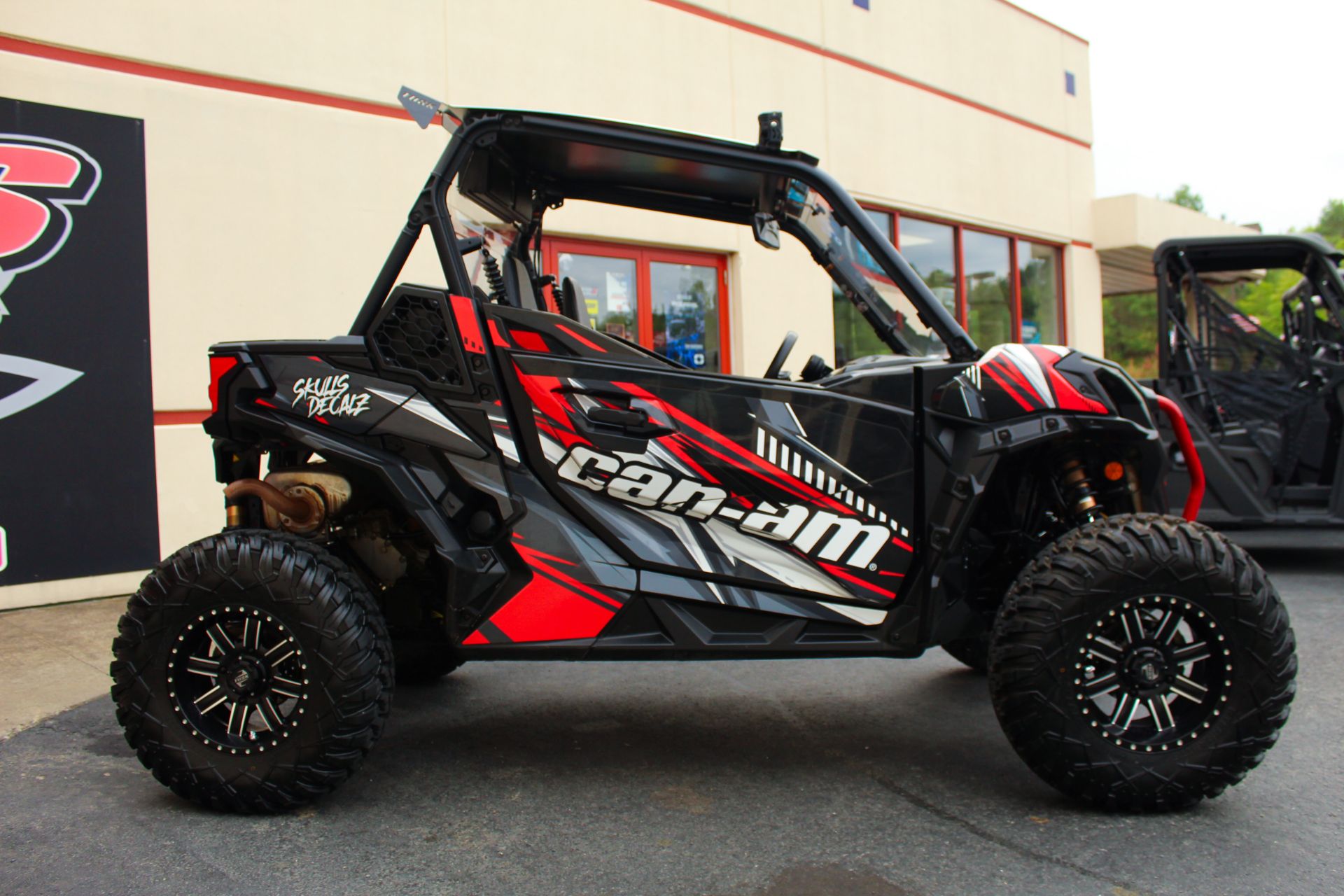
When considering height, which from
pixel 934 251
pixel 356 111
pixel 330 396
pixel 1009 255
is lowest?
pixel 330 396

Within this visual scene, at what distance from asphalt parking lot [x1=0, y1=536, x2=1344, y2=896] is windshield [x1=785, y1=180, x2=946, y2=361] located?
1.50 m

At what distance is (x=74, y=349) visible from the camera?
623 cm

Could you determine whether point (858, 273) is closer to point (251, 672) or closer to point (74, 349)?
point (251, 672)

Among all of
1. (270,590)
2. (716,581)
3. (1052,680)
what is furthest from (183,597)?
(1052,680)

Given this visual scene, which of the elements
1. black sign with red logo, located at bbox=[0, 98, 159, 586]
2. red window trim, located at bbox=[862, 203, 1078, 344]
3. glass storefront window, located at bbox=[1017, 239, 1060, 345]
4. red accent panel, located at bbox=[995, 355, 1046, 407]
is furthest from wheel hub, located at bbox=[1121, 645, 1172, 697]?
glass storefront window, located at bbox=[1017, 239, 1060, 345]

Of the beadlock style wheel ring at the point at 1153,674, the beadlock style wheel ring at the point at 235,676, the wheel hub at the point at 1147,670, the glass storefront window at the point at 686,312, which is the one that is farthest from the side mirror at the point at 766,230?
the glass storefront window at the point at 686,312

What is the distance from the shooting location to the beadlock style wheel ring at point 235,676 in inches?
121

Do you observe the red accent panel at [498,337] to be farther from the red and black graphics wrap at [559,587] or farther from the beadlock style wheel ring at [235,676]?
the beadlock style wheel ring at [235,676]

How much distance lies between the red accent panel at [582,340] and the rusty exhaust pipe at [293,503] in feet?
3.30

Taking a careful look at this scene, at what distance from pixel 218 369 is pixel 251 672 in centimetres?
102

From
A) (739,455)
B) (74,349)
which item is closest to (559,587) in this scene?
(739,455)

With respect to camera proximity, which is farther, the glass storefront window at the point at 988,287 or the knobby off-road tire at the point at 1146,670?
the glass storefront window at the point at 988,287

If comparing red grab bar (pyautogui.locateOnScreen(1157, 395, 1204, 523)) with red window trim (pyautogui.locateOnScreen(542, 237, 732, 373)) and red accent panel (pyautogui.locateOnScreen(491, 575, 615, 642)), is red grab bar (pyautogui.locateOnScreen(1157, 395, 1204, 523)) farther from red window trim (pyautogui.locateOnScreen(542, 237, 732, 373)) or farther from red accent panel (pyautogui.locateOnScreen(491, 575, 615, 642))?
red window trim (pyautogui.locateOnScreen(542, 237, 732, 373))

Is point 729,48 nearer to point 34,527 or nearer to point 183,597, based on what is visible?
point 34,527
